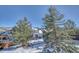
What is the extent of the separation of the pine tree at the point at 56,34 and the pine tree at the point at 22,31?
0.16m

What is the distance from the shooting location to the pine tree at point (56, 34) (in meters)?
1.64

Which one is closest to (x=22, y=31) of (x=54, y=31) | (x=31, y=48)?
(x=31, y=48)

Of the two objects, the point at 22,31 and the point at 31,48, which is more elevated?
the point at 22,31

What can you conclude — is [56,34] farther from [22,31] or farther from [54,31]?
[22,31]

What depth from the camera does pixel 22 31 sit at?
1.66m

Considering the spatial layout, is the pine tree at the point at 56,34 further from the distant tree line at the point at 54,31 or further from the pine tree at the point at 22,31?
the pine tree at the point at 22,31

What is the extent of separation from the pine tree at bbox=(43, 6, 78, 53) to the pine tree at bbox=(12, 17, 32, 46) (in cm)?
16

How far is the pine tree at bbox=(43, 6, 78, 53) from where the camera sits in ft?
5.37

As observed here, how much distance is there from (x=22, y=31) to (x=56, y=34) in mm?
332

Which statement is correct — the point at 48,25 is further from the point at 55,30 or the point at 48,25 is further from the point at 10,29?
the point at 10,29

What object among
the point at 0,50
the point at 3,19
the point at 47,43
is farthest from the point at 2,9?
the point at 47,43
